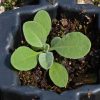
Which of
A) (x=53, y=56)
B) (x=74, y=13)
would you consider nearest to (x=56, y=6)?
(x=74, y=13)

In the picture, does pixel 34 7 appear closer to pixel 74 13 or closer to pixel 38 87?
pixel 74 13

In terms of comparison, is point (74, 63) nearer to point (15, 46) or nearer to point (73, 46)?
point (73, 46)

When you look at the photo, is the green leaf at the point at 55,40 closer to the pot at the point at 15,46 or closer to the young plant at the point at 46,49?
the young plant at the point at 46,49

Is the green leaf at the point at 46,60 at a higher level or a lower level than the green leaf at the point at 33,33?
lower

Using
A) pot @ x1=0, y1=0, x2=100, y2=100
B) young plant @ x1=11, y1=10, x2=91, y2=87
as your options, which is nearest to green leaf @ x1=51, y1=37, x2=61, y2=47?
young plant @ x1=11, y1=10, x2=91, y2=87

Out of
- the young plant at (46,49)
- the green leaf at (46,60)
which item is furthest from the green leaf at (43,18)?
the green leaf at (46,60)
